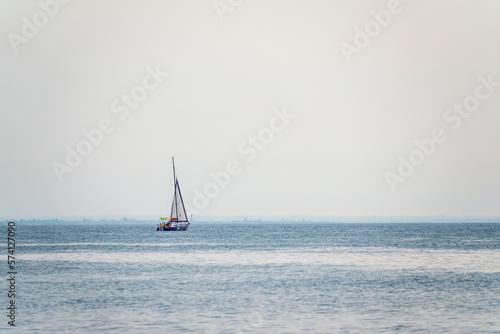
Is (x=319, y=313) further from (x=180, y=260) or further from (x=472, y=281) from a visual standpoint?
(x=180, y=260)

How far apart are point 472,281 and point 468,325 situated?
21354mm

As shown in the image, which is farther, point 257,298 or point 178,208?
point 178,208

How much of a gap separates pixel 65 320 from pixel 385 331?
18.5m

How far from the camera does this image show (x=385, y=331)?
32.9 m

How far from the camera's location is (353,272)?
62.8 meters

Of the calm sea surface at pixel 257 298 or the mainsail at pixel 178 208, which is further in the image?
the mainsail at pixel 178 208

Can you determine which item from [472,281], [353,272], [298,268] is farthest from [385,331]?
→ [298,268]

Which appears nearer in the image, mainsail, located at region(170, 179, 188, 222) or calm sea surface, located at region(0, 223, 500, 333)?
calm sea surface, located at region(0, 223, 500, 333)

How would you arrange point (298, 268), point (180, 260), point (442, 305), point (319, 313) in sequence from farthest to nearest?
point (180, 260) < point (298, 268) < point (442, 305) < point (319, 313)

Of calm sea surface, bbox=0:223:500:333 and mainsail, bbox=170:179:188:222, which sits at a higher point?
mainsail, bbox=170:179:188:222

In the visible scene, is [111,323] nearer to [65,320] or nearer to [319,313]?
[65,320]

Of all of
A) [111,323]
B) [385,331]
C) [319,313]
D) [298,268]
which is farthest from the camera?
[298,268]

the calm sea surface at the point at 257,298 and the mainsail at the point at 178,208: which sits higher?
the mainsail at the point at 178,208

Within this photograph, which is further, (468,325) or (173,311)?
(173,311)
